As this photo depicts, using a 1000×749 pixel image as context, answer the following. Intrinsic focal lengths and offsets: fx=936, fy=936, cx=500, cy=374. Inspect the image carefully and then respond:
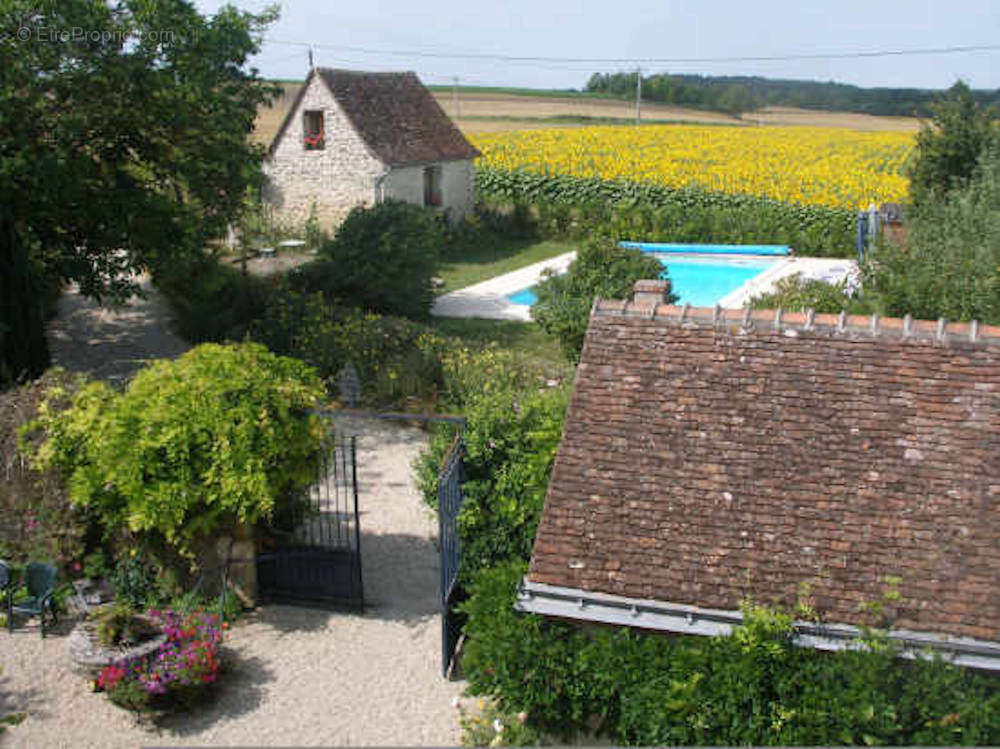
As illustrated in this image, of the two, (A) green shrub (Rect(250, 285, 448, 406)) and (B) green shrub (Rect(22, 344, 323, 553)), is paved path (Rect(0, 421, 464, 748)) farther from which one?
(A) green shrub (Rect(250, 285, 448, 406))

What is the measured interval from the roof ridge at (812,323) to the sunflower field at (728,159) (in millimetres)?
24811

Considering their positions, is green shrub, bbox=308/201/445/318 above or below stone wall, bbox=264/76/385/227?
below

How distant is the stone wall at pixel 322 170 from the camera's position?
1088 inches

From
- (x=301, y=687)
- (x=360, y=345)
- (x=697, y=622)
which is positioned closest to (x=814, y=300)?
(x=360, y=345)

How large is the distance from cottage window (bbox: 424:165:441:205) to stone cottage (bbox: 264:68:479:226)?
0.11 feet

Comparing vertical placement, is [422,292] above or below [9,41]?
below

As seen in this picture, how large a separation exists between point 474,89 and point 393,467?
81.1 meters

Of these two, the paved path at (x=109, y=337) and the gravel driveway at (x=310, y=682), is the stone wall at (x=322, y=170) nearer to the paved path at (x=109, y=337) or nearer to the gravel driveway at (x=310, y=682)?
the paved path at (x=109, y=337)

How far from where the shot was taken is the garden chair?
391 inches

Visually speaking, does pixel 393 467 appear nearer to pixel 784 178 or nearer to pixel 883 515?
pixel 883 515

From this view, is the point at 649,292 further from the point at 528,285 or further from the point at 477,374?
the point at 528,285

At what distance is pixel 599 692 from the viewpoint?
294 inches

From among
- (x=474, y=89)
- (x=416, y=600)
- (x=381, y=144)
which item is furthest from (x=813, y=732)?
(x=474, y=89)

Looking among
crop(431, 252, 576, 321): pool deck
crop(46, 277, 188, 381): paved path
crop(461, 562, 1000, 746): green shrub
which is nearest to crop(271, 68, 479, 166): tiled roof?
crop(431, 252, 576, 321): pool deck
